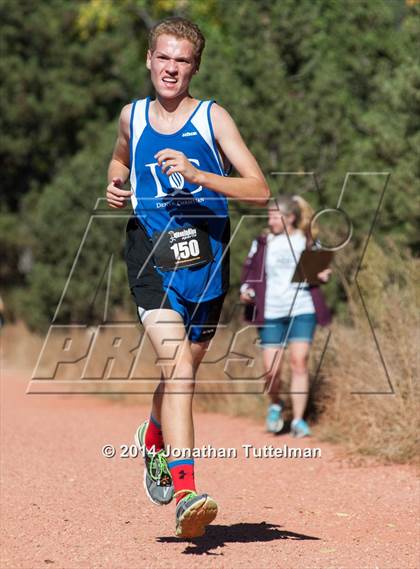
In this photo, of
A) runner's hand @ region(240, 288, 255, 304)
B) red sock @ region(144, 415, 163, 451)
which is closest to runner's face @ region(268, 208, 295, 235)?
runner's hand @ region(240, 288, 255, 304)

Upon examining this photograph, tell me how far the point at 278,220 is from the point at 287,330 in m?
1.01

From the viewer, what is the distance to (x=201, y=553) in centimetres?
599

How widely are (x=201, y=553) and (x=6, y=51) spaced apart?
72.2ft

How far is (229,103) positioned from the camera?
54.7 feet

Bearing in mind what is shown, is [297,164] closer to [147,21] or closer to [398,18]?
[398,18]

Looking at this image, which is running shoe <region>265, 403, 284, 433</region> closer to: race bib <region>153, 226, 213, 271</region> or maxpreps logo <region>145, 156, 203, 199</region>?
race bib <region>153, 226, 213, 271</region>

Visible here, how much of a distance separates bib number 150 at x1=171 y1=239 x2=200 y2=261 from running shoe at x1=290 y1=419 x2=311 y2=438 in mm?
4793

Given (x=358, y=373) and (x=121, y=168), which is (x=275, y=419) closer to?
(x=358, y=373)

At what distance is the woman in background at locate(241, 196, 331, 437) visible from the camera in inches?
417

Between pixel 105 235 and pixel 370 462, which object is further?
pixel 105 235

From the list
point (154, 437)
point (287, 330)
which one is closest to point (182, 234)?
point (154, 437)

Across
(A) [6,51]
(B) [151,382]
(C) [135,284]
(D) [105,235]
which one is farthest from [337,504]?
(A) [6,51]

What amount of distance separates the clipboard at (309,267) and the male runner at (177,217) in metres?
4.61

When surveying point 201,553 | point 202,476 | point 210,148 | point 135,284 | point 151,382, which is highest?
point 210,148
